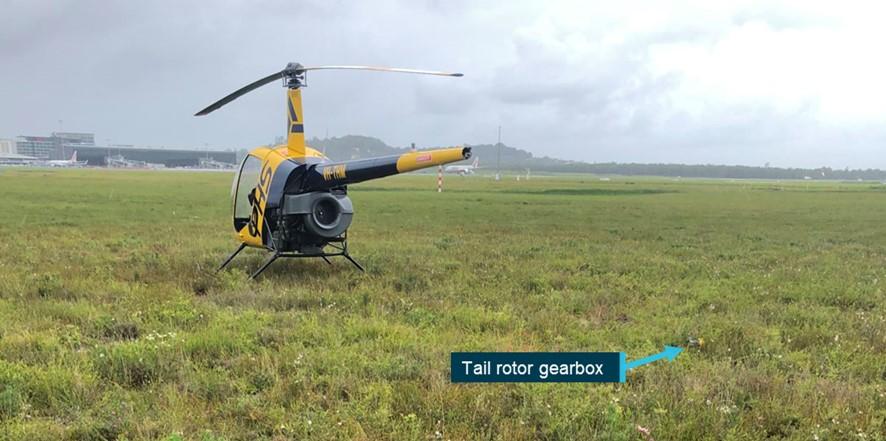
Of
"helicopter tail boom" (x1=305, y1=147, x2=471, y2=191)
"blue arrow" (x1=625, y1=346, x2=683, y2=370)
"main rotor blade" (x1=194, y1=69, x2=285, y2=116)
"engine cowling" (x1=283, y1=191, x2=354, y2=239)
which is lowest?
"blue arrow" (x1=625, y1=346, x2=683, y2=370)

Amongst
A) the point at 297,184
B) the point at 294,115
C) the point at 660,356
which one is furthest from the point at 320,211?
the point at 660,356

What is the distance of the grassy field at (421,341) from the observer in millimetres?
4438

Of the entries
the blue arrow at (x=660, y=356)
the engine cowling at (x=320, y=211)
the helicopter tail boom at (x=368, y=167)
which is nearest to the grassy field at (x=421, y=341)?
the blue arrow at (x=660, y=356)

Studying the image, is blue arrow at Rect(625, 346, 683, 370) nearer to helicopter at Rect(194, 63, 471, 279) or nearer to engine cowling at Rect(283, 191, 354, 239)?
helicopter at Rect(194, 63, 471, 279)

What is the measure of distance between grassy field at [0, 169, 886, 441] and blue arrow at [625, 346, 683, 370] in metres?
0.13

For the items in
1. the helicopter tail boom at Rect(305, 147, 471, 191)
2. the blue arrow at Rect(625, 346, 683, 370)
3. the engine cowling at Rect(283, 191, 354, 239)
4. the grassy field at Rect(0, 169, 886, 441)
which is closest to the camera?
the grassy field at Rect(0, 169, 886, 441)

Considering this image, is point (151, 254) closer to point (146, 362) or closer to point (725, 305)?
point (146, 362)

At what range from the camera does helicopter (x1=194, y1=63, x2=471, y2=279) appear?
9586 millimetres

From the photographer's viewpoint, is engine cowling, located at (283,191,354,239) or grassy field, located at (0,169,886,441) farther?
engine cowling, located at (283,191,354,239)

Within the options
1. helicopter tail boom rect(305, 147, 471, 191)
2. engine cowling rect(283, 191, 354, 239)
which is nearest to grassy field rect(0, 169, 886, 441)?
engine cowling rect(283, 191, 354, 239)

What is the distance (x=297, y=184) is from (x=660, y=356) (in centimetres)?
673

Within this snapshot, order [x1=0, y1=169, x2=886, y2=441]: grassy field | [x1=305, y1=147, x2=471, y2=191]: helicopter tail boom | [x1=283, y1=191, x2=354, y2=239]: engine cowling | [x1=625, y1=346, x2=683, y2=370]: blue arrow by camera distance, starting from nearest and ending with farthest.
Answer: [x1=0, y1=169, x2=886, y2=441]: grassy field < [x1=625, y1=346, x2=683, y2=370]: blue arrow < [x1=305, y1=147, x2=471, y2=191]: helicopter tail boom < [x1=283, y1=191, x2=354, y2=239]: engine cowling

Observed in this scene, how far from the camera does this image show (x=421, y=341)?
20.8 ft

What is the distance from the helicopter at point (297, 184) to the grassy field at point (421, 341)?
80 cm
